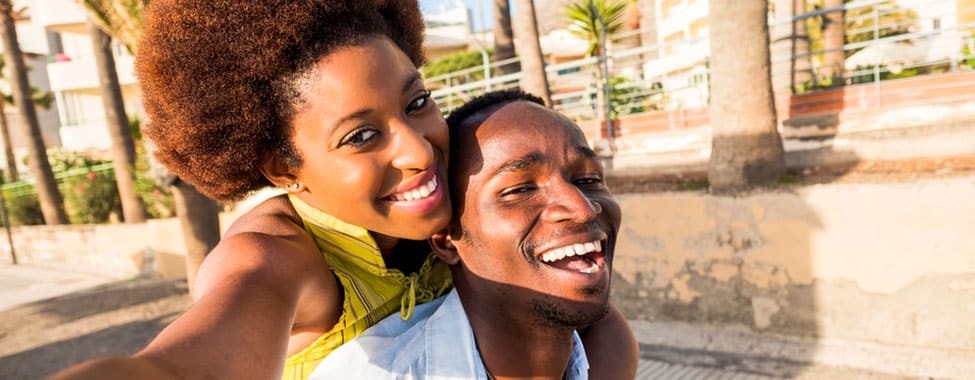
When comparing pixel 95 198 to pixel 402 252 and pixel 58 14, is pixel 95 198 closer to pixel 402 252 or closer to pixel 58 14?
pixel 58 14

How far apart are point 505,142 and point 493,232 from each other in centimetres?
26

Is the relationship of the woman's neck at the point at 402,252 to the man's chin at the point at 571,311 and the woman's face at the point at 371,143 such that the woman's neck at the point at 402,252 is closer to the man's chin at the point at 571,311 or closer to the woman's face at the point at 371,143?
the woman's face at the point at 371,143

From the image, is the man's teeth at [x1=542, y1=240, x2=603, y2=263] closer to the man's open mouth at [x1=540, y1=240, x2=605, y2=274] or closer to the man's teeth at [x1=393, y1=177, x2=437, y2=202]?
the man's open mouth at [x1=540, y1=240, x2=605, y2=274]

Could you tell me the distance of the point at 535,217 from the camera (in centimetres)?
188

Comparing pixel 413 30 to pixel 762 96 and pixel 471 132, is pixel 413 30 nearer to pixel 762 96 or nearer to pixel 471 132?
pixel 471 132

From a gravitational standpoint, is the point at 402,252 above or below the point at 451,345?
above

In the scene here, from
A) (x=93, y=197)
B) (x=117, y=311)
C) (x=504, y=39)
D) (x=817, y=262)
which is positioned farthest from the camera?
(x=93, y=197)

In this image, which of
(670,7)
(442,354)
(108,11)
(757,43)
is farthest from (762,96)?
(670,7)

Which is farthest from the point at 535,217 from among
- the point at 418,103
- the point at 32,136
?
the point at 32,136

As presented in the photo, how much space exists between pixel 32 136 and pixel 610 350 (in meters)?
19.5

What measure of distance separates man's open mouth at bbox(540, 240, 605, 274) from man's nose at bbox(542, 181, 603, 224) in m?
0.08

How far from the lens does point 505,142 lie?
193 cm

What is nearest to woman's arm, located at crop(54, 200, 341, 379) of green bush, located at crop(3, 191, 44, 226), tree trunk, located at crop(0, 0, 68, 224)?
tree trunk, located at crop(0, 0, 68, 224)

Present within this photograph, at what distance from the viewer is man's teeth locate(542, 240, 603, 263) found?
1.84 metres
